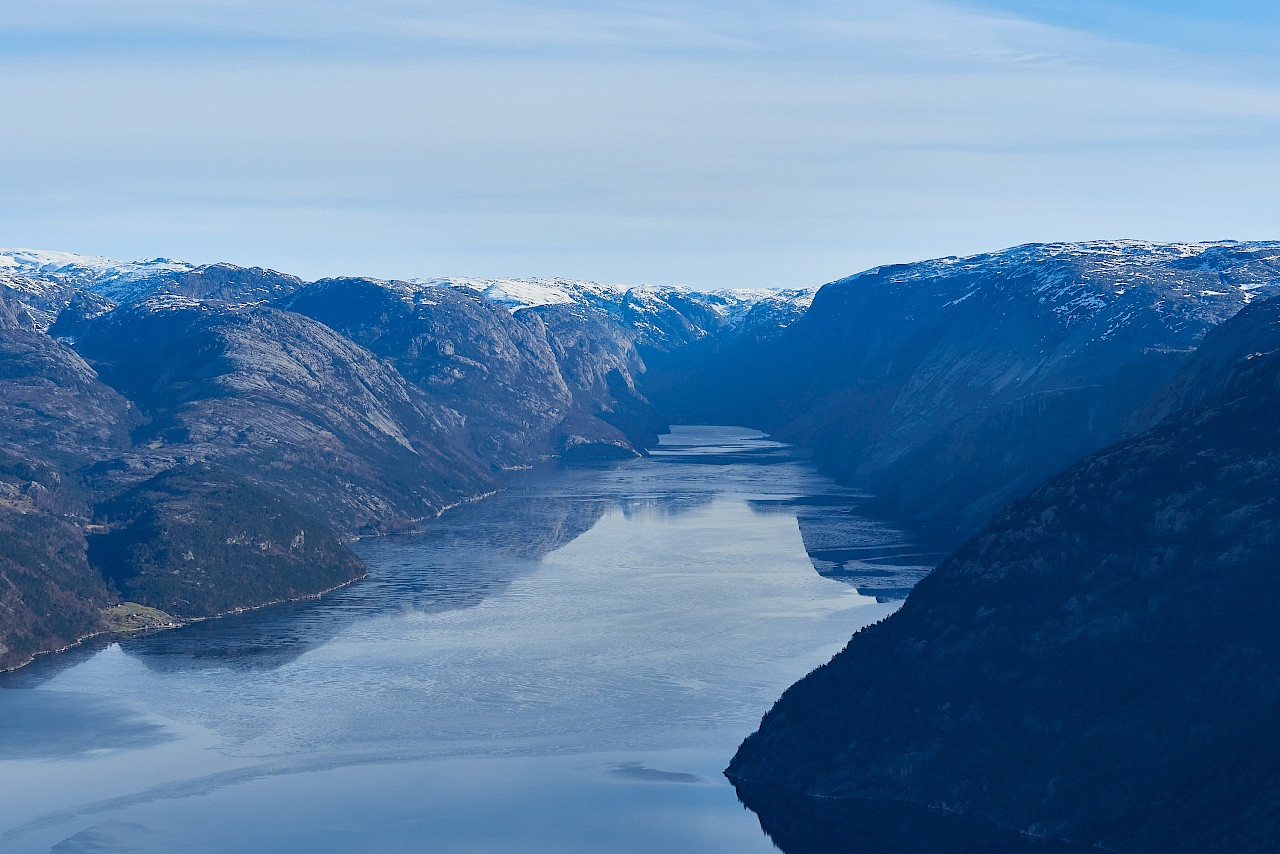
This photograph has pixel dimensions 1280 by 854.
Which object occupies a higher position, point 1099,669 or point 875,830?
point 1099,669

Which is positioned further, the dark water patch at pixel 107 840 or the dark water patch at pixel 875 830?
the dark water patch at pixel 107 840

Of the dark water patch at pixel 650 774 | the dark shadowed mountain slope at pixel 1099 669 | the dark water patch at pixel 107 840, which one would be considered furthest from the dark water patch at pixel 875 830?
the dark water patch at pixel 107 840

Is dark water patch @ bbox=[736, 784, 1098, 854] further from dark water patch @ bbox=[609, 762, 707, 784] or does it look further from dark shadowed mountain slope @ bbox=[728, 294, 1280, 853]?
dark water patch @ bbox=[609, 762, 707, 784]

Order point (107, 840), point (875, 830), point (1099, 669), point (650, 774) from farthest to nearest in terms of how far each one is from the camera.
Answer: point (650, 774), point (1099, 669), point (107, 840), point (875, 830)

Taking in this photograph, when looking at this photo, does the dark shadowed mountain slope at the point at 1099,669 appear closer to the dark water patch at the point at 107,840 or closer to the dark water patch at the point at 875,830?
the dark water patch at the point at 875,830

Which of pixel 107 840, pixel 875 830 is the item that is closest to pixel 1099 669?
pixel 875 830

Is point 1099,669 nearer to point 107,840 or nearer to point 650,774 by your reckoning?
point 650,774

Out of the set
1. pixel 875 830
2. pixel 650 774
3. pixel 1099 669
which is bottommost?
pixel 875 830

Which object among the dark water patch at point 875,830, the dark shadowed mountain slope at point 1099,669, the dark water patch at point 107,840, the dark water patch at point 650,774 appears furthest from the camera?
the dark water patch at point 650,774

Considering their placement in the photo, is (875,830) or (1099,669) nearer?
(875,830)
